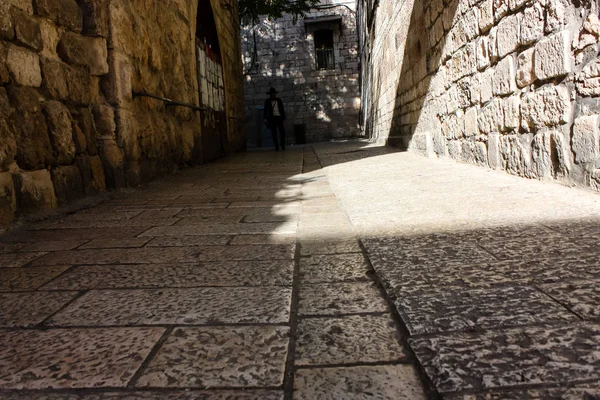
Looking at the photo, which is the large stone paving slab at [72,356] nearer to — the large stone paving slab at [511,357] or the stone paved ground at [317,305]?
the stone paved ground at [317,305]

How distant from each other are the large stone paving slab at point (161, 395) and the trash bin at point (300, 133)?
17618mm

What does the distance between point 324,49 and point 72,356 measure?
18.8 meters

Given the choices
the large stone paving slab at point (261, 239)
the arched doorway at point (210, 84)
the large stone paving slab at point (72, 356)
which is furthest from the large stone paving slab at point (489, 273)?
the arched doorway at point (210, 84)

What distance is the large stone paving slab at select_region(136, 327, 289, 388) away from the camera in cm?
89

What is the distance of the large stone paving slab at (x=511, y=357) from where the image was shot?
0.82 m

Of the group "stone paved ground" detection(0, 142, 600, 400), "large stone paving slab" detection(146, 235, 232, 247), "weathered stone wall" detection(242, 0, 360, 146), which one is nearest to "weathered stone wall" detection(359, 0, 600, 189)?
"stone paved ground" detection(0, 142, 600, 400)

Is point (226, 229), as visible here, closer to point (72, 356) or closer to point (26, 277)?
point (26, 277)

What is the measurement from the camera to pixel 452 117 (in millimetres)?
4531

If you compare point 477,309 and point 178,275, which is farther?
point 178,275

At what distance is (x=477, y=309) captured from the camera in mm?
1126

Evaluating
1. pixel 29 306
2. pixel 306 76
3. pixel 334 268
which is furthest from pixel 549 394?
pixel 306 76

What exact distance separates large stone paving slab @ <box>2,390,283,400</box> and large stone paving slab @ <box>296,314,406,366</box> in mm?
135

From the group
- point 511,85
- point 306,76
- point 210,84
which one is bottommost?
point 511,85

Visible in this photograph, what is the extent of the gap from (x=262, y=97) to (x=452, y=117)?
47.5 ft
